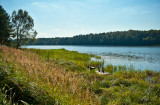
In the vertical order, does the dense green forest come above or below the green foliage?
above

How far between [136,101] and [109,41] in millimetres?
111640

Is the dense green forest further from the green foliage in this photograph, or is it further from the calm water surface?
the green foliage

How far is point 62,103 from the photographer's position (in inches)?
135

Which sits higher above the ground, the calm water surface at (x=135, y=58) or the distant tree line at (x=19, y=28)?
the distant tree line at (x=19, y=28)

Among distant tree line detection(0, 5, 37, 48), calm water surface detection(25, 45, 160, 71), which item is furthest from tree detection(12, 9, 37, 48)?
calm water surface detection(25, 45, 160, 71)

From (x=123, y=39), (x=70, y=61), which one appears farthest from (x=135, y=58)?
(x=123, y=39)

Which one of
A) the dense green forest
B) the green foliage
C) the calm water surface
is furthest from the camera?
the dense green forest

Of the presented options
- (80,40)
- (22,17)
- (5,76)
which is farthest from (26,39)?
(80,40)

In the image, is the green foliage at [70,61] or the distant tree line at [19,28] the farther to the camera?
the distant tree line at [19,28]

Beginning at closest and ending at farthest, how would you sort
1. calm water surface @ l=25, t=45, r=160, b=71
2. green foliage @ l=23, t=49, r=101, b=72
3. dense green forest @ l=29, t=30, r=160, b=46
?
green foliage @ l=23, t=49, r=101, b=72, calm water surface @ l=25, t=45, r=160, b=71, dense green forest @ l=29, t=30, r=160, b=46

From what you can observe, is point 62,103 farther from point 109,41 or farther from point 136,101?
point 109,41

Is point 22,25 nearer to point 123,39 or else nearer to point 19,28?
point 19,28

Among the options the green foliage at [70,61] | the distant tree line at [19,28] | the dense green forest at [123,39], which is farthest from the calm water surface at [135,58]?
the dense green forest at [123,39]

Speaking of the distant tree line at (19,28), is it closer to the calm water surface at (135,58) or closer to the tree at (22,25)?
the tree at (22,25)
